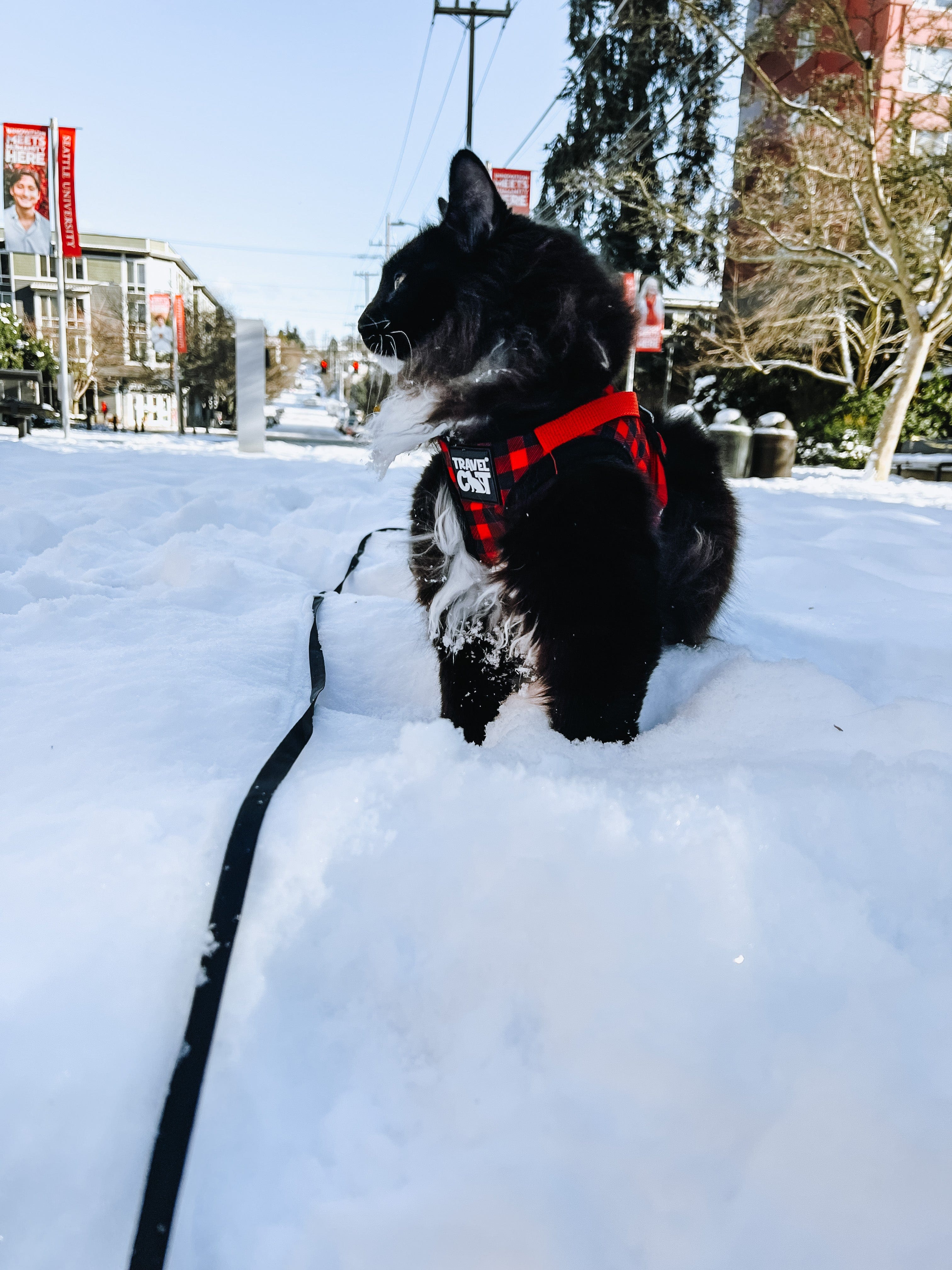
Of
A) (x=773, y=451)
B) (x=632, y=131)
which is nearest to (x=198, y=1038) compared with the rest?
(x=773, y=451)

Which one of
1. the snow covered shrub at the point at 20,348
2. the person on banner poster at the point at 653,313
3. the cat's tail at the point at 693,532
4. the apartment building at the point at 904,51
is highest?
the apartment building at the point at 904,51

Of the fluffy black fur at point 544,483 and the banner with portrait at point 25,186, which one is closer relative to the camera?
the fluffy black fur at point 544,483

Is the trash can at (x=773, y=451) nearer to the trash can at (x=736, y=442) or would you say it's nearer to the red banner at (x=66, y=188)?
the trash can at (x=736, y=442)

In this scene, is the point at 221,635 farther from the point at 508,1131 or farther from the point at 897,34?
the point at 897,34

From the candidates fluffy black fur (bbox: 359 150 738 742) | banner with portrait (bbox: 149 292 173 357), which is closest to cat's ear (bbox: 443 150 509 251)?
fluffy black fur (bbox: 359 150 738 742)

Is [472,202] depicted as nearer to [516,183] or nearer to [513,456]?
[513,456]

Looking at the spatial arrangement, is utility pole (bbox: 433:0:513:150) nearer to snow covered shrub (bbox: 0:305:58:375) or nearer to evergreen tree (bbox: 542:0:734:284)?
evergreen tree (bbox: 542:0:734:284)

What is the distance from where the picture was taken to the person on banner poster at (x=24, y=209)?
11172 millimetres

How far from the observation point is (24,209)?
11.2 meters

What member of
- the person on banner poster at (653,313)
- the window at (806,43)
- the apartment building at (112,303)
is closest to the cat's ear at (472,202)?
the person on banner poster at (653,313)

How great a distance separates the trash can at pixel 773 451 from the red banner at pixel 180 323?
71.6 feet

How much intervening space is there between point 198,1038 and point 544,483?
1026mm

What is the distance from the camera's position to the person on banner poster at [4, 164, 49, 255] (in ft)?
36.7

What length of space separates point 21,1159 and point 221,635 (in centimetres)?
137
